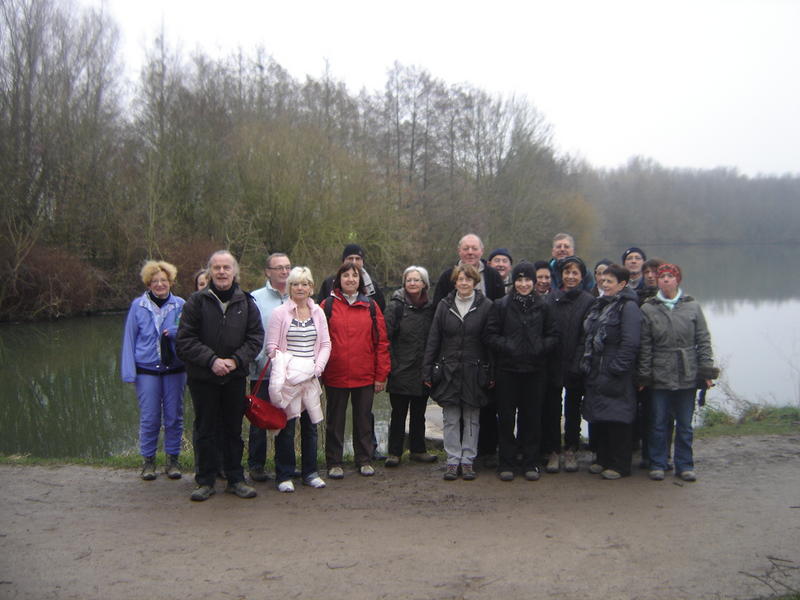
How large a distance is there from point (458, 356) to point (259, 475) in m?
1.90

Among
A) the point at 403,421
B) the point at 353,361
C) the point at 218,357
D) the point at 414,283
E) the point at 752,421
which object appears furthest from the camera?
the point at 752,421

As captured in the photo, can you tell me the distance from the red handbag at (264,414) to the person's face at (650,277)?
3427 millimetres

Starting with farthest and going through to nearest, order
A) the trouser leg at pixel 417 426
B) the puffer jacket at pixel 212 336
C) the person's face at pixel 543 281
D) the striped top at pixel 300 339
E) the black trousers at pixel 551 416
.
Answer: the person's face at pixel 543 281 < the trouser leg at pixel 417 426 < the black trousers at pixel 551 416 < the striped top at pixel 300 339 < the puffer jacket at pixel 212 336

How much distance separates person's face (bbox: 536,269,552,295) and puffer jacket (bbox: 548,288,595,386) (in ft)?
1.52

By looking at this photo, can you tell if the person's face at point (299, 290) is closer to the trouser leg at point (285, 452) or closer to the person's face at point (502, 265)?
the trouser leg at point (285, 452)

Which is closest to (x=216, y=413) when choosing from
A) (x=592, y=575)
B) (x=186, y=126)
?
(x=592, y=575)

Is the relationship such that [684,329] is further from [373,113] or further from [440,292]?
[373,113]

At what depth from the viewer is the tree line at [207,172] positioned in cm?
1900

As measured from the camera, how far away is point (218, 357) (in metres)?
4.42

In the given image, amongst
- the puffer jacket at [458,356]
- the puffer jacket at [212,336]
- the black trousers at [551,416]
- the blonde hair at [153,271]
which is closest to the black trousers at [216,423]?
the puffer jacket at [212,336]

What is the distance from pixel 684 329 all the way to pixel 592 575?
2.30m

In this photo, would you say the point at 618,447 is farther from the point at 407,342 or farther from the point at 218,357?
the point at 218,357

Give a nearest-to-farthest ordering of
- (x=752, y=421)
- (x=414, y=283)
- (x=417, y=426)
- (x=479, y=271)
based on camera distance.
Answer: (x=414, y=283) < (x=479, y=271) < (x=417, y=426) < (x=752, y=421)

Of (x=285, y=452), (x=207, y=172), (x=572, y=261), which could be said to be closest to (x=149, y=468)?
(x=285, y=452)
